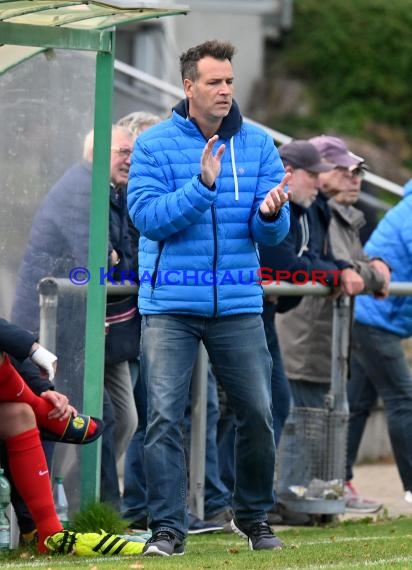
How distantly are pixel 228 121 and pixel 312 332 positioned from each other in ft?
8.89

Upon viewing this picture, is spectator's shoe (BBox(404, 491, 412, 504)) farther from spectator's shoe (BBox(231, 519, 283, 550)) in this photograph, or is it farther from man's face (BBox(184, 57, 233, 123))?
man's face (BBox(184, 57, 233, 123))

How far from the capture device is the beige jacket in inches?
397

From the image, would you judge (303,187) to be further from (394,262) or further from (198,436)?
(198,436)

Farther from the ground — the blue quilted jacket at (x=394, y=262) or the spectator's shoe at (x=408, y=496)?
the blue quilted jacket at (x=394, y=262)

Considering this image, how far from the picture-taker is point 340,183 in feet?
34.1

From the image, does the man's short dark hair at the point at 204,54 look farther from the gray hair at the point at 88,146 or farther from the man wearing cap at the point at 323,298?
the man wearing cap at the point at 323,298

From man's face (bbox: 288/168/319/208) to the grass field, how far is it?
1972 millimetres

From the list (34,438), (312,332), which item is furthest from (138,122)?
(34,438)

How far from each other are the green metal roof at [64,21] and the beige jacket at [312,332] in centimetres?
238

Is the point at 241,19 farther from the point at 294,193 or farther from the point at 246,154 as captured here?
the point at 246,154

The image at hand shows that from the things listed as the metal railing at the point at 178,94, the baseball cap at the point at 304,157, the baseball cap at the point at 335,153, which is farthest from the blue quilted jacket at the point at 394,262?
the metal railing at the point at 178,94

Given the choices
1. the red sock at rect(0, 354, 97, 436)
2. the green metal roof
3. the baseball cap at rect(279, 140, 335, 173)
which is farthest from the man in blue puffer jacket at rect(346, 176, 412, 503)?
the red sock at rect(0, 354, 97, 436)

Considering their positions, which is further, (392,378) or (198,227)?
(392,378)

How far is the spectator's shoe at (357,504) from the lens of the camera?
1053 cm
